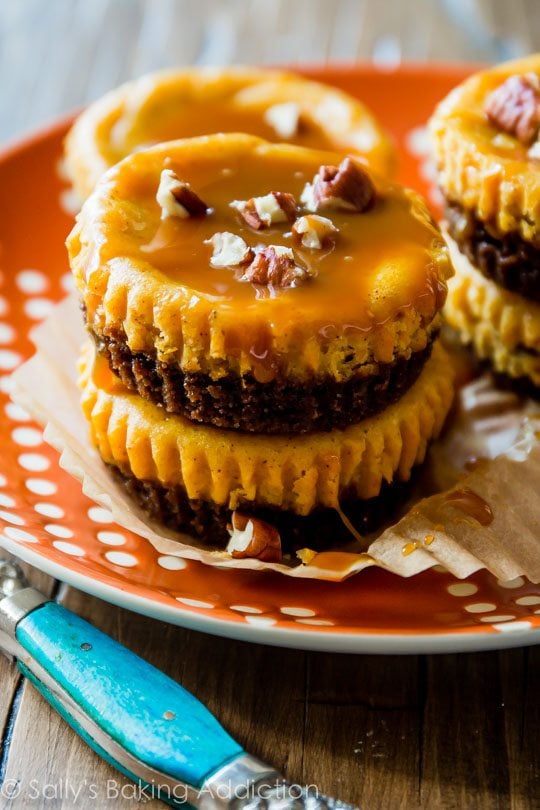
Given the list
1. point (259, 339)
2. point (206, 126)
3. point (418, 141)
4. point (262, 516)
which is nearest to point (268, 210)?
point (259, 339)

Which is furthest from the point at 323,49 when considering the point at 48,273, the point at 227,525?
the point at 227,525

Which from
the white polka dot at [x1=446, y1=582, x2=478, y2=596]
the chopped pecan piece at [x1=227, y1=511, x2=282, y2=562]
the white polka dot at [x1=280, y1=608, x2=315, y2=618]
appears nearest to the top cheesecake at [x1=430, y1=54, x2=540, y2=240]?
the white polka dot at [x1=446, y1=582, x2=478, y2=596]

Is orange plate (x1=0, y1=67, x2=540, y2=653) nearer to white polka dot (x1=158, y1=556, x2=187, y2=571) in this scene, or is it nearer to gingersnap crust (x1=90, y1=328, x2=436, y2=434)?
white polka dot (x1=158, y1=556, x2=187, y2=571)

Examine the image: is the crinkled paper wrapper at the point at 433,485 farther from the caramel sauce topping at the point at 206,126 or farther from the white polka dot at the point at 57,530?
the caramel sauce topping at the point at 206,126

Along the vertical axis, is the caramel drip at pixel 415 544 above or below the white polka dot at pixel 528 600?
above

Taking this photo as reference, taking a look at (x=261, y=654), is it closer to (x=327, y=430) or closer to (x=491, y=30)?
(x=327, y=430)

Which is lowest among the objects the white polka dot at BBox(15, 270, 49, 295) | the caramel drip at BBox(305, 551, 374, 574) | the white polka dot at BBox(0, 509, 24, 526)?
the caramel drip at BBox(305, 551, 374, 574)

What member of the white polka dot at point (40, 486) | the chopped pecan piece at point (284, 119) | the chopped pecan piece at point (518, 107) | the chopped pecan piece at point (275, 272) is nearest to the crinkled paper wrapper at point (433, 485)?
the white polka dot at point (40, 486)
